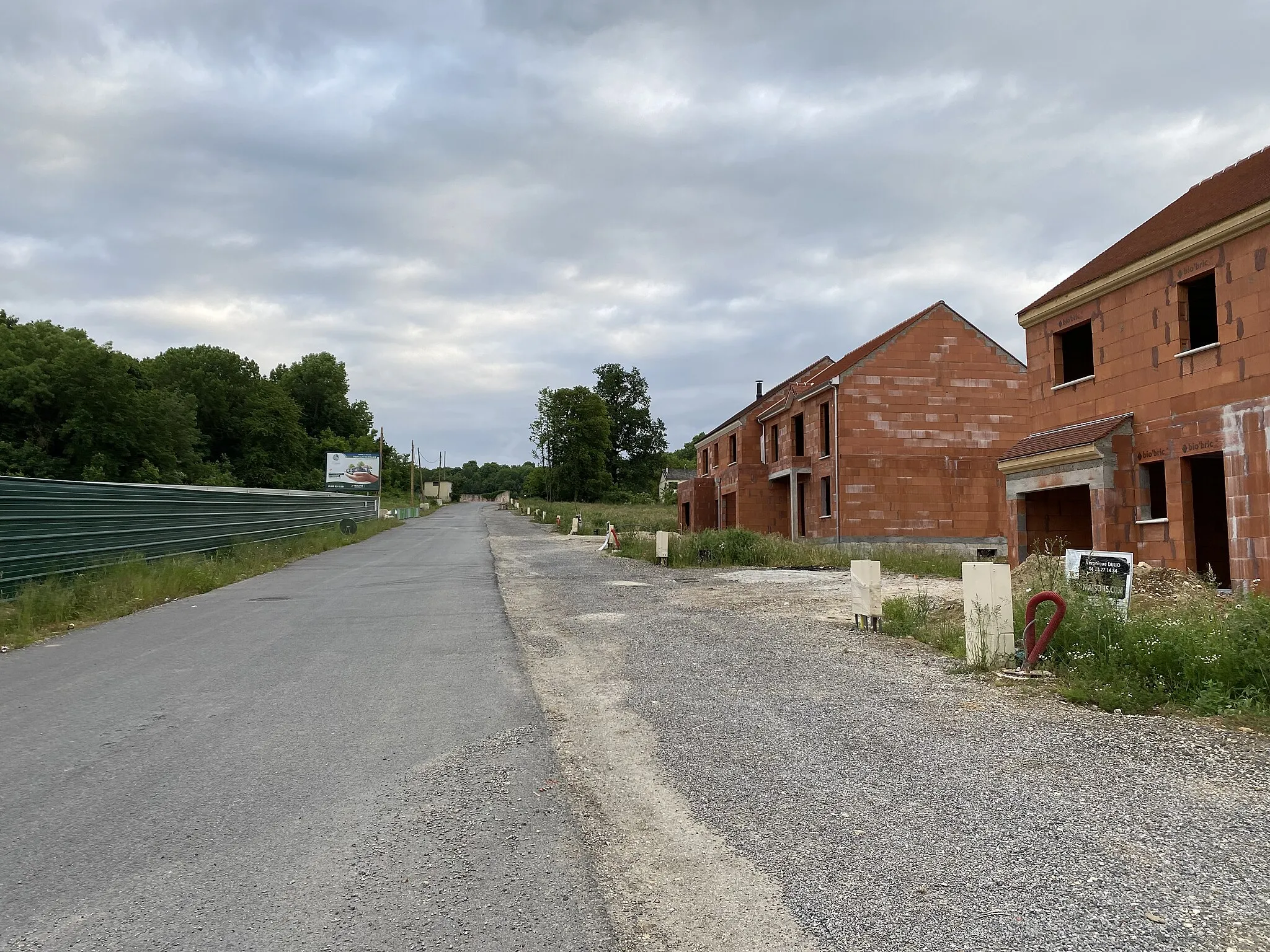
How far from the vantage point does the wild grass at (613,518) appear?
4347 cm

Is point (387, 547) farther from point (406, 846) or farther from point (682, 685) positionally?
point (406, 846)

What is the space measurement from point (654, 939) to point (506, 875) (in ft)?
2.68

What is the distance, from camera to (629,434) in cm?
9875

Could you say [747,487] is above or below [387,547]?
above

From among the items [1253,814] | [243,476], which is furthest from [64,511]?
[243,476]

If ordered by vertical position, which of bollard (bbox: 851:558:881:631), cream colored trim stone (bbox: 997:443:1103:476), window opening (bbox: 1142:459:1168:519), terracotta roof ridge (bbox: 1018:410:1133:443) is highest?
terracotta roof ridge (bbox: 1018:410:1133:443)

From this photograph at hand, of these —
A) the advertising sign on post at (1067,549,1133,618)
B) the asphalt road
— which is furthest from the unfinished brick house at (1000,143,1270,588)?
the asphalt road

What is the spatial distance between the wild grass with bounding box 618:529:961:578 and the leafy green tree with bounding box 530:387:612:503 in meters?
64.9

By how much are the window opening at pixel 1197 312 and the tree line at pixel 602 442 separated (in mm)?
75405

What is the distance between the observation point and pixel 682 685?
7.26 meters

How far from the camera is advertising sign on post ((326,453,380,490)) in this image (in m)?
60.7

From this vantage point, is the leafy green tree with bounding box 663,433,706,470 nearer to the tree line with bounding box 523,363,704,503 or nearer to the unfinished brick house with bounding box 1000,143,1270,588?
the tree line with bounding box 523,363,704,503

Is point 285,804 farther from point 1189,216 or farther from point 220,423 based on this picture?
point 220,423

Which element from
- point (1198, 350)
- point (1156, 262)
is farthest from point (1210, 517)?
point (1156, 262)
